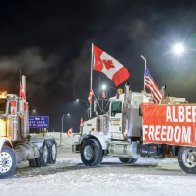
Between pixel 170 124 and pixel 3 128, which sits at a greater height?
pixel 170 124

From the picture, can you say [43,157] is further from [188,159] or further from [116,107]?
[188,159]

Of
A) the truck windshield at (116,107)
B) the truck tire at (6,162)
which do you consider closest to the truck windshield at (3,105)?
the truck tire at (6,162)

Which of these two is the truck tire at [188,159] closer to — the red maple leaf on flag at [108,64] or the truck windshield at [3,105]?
the truck windshield at [3,105]

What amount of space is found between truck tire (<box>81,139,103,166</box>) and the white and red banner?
127 inches

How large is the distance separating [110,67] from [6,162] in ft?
36.3

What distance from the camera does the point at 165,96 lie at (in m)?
22.0

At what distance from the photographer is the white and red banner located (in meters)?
18.1

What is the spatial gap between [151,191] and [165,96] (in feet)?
31.1

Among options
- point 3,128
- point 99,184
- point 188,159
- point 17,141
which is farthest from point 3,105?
point 188,159

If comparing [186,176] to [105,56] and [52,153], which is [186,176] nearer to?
[52,153]

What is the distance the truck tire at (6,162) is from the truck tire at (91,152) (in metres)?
5.85

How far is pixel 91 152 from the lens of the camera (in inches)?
896

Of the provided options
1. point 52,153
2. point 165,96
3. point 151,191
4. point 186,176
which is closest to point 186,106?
point 186,176

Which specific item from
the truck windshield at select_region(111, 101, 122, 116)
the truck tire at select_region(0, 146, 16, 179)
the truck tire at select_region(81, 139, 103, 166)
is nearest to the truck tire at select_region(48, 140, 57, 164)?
the truck tire at select_region(81, 139, 103, 166)
